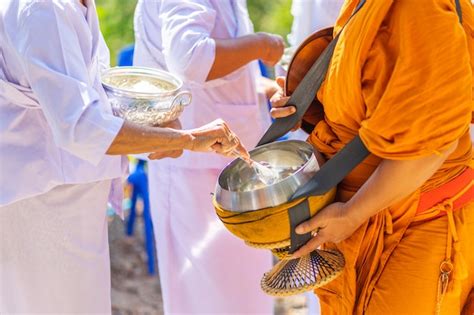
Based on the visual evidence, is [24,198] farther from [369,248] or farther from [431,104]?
[431,104]

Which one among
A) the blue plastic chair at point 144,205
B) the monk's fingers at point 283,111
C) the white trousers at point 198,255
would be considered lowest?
the blue plastic chair at point 144,205

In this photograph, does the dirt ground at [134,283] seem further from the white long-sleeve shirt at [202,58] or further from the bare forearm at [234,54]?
the bare forearm at [234,54]

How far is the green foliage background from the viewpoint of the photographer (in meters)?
6.28

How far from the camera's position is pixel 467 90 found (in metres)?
2.03

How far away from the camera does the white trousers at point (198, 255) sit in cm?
346

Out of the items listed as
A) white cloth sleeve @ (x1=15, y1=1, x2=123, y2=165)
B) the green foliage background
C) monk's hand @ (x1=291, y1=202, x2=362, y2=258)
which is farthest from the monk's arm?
the green foliage background

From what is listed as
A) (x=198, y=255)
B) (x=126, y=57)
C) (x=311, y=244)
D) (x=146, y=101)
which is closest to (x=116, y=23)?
(x=126, y=57)

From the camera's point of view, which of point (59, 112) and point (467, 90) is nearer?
point (467, 90)

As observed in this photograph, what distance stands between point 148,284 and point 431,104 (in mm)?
2837

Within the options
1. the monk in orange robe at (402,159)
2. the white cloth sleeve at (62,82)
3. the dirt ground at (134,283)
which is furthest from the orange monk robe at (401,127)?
the dirt ground at (134,283)

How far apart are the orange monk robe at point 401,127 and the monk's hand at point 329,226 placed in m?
0.08

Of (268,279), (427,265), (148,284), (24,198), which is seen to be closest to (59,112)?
(24,198)

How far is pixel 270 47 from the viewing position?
10.4 feet

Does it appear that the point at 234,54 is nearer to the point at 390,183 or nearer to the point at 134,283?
the point at 390,183
